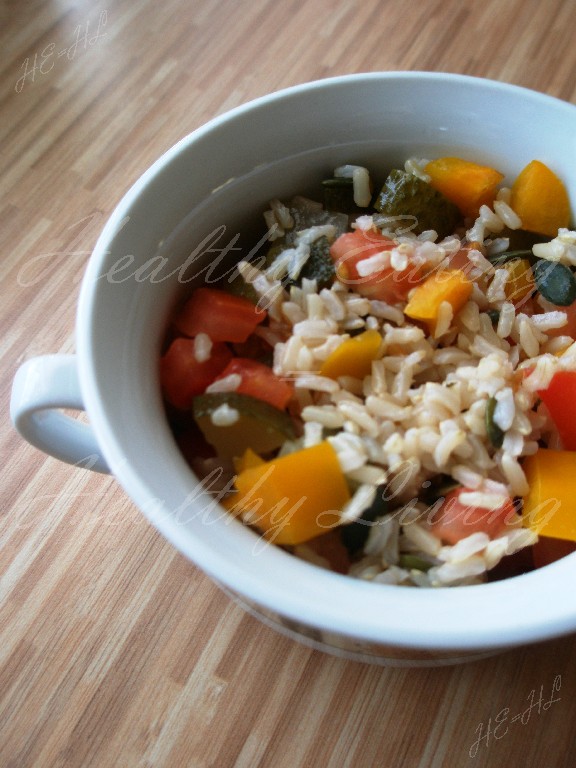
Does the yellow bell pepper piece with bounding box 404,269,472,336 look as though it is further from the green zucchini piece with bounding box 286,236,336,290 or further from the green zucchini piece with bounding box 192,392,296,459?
the green zucchini piece with bounding box 192,392,296,459

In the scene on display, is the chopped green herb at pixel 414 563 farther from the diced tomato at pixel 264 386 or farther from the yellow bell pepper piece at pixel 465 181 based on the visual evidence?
the yellow bell pepper piece at pixel 465 181

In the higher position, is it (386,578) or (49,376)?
(49,376)

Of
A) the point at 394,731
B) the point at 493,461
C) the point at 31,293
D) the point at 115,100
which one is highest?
the point at 115,100

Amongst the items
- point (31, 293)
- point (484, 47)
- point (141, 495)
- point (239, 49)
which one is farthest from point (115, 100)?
point (141, 495)

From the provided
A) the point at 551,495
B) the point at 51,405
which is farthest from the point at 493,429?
the point at 51,405

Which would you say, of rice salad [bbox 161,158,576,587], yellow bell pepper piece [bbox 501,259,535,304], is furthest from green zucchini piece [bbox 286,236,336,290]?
yellow bell pepper piece [bbox 501,259,535,304]

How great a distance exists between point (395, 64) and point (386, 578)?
3.51 feet

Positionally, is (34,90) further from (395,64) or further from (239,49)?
(395,64)

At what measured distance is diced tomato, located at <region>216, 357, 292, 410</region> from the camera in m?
0.75

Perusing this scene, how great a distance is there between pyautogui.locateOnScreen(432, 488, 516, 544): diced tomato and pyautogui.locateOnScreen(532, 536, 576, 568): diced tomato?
Result: 4 cm

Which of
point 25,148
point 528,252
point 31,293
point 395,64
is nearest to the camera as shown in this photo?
point 528,252

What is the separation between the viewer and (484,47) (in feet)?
4.51

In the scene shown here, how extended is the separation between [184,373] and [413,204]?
353 millimetres

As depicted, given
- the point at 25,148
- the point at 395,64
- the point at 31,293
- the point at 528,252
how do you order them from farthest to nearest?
the point at 395,64
the point at 25,148
the point at 31,293
the point at 528,252
